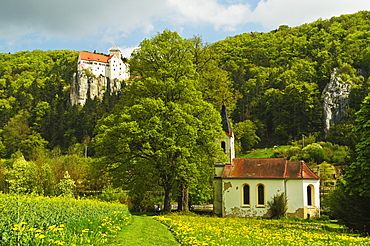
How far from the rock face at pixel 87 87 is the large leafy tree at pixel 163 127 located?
125293 millimetres

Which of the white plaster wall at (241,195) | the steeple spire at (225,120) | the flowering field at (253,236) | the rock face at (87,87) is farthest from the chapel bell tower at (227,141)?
the rock face at (87,87)

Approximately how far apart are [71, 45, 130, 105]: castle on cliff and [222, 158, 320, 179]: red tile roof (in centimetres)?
12484

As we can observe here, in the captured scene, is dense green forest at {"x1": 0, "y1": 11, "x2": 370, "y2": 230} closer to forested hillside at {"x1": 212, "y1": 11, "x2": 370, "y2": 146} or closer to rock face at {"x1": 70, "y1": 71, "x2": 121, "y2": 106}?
forested hillside at {"x1": 212, "y1": 11, "x2": 370, "y2": 146}

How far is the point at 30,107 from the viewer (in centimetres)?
14562

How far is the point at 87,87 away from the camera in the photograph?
159 m

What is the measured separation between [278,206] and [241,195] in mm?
3528

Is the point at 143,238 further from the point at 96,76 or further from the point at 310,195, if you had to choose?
the point at 96,76

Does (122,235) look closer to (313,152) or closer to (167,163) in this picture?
(167,163)

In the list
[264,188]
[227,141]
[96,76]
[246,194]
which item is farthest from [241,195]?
[96,76]

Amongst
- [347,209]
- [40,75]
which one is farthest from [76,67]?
[347,209]

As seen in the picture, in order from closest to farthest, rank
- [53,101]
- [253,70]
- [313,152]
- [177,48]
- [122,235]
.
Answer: [122,235], [177,48], [313,152], [253,70], [53,101]

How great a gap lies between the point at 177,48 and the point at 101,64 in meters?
147

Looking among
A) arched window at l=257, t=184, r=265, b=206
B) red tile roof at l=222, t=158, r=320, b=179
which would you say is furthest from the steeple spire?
arched window at l=257, t=184, r=265, b=206

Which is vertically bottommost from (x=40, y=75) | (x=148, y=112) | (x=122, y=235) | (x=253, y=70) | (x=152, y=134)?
(x=122, y=235)
